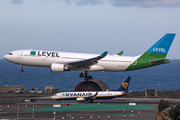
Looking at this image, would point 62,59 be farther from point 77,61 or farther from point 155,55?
point 155,55

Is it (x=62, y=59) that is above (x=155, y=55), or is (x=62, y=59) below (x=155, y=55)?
below

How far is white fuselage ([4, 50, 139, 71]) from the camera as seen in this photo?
204 feet

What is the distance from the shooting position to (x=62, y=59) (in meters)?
62.6

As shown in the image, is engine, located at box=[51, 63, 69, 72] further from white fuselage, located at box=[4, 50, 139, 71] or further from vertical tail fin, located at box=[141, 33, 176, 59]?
vertical tail fin, located at box=[141, 33, 176, 59]

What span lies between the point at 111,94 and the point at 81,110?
656 inches

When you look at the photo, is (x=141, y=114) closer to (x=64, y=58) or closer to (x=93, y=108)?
(x=93, y=108)

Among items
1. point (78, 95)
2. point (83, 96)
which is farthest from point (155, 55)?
point (78, 95)

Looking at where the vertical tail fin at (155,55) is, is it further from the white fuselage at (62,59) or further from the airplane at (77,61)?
the white fuselage at (62,59)

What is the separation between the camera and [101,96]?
82125mm

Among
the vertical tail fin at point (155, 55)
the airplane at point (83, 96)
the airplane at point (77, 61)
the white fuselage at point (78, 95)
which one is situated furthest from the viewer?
the white fuselage at point (78, 95)

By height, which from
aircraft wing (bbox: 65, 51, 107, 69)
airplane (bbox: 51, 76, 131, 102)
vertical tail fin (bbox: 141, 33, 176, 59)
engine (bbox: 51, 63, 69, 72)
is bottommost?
airplane (bbox: 51, 76, 131, 102)

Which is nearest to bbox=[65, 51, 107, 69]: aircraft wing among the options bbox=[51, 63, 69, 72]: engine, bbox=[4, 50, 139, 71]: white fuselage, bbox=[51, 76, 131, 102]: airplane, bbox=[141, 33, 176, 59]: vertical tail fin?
bbox=[4, 50, 139, 71]: white fuselage

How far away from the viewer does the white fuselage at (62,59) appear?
62.2m

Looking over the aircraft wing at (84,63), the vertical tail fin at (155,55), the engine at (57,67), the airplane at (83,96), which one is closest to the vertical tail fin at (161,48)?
the vertical tail fin at (155,55)
